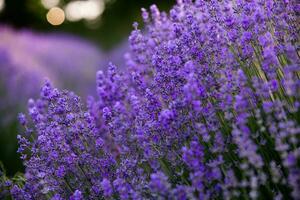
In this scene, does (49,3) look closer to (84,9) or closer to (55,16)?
(55,16)

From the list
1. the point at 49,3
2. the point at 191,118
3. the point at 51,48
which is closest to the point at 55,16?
the point at 49,3

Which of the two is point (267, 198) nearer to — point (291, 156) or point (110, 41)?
point (291, 156)

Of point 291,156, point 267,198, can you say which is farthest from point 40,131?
point 291,156

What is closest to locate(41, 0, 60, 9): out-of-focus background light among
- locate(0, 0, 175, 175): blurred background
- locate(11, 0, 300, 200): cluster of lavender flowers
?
locate(0, 0, 175, 175): blurred background

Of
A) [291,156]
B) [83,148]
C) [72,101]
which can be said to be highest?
[72,101]

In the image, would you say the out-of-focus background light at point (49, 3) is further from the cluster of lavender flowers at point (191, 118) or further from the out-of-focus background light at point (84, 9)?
the cluster of lavender flowers at point (191, 118)

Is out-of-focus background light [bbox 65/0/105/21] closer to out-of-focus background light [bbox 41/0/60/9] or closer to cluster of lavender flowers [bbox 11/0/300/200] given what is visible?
out-of-focus background light [bbox 41/0/60/9]

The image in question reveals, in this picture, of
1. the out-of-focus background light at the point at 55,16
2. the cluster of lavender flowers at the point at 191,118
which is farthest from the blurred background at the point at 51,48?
the cluster of lavender flowers at the point at 191,118

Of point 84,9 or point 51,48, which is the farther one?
point 84,9
